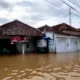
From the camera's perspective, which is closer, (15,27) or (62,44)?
(15,27)

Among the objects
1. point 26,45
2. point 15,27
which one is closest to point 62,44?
point 26,45

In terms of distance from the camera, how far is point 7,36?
2144cm

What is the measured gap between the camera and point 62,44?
938 inches

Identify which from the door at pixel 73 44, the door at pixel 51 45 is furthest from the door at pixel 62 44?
the door at pixel 73 44

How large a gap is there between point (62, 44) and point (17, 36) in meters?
6.79

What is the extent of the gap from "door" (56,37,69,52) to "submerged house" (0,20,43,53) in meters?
2.70

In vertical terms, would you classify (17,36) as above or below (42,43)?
above

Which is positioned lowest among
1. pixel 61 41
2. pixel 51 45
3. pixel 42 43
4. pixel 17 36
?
pixel 51 45

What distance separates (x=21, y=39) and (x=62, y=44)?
613 cm

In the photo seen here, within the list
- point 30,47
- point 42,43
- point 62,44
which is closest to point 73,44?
point 62,44

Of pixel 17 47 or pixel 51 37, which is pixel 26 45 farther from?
pixel 51 37

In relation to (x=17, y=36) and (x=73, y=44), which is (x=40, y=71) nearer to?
(x=17, y=36)

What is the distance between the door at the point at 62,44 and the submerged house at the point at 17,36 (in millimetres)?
2703

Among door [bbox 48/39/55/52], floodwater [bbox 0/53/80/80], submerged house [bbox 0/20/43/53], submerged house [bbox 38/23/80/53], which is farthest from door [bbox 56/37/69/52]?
floodwater [bbox 0/53/80/80]
